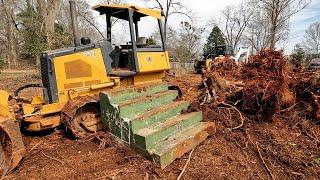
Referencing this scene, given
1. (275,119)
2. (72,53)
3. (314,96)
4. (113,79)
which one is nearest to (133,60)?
(113,79)

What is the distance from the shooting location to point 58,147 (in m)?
5.79

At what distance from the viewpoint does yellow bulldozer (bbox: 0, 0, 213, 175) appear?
5.09 metres

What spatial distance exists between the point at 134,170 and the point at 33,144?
2.28 m

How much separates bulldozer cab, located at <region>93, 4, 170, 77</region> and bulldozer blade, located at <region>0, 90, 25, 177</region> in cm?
230

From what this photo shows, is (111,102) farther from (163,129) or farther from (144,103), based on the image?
(163,129)

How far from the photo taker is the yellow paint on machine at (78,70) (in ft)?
20.3

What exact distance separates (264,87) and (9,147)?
15.2 feet

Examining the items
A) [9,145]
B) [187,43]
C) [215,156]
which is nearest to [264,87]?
[215,156]

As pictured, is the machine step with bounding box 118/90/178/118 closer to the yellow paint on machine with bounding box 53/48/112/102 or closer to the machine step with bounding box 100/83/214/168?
the machine step with bounding box 100/83/214/168

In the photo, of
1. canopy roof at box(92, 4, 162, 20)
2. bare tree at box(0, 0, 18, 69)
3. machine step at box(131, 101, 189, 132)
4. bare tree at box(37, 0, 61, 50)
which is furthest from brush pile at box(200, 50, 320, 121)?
bare tree at box(0, 0, 18, 69)

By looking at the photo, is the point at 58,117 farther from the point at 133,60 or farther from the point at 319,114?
the point at 319,114

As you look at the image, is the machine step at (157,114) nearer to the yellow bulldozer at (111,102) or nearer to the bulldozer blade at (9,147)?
the yellow bulldozer at (111,102)

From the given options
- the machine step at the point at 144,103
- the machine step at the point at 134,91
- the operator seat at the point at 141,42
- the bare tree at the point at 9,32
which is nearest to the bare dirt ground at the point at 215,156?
the machine step at the point at 144,103

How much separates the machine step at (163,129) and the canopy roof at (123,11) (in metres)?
2.32
